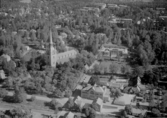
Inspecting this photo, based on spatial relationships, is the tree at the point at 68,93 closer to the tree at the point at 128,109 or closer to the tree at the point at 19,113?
the tree at the point at 19,113

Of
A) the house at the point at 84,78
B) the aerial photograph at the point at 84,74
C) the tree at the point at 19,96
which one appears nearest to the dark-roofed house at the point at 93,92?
the aerial photograph at the point at 84,74

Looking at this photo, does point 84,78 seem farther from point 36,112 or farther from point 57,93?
point 36,112

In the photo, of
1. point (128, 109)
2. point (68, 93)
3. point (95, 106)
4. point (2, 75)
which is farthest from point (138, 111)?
point (2, 75)

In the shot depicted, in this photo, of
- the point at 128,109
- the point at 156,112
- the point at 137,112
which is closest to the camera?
the point at 156,112

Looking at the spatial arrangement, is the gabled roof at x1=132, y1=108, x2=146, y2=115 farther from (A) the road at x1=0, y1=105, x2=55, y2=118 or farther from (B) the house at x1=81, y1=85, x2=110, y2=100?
(A) the road at x1=0, y1=105, x2=55, y2=118

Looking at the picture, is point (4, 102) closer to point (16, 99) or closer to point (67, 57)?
point (16, 99)

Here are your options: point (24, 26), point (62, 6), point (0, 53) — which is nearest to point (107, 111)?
point (0, 53)

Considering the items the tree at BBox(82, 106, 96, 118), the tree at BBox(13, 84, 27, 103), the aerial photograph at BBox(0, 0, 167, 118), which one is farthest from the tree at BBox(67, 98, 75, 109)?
the tree at BBox(13, 84, 27, 103)

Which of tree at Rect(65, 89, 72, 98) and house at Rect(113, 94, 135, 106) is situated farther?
tree at Rect(65, 89, 72, 98)

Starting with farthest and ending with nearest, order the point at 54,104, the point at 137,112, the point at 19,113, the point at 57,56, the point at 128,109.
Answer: the point at 57,56
the point at 54,104
the point at 137,112
the point at 128,109
the point at 19,113
